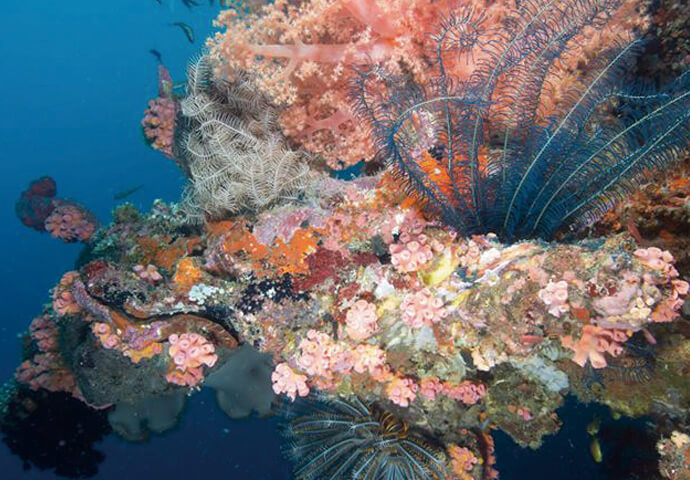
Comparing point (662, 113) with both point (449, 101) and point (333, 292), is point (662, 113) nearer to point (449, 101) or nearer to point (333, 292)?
point (449, 101)

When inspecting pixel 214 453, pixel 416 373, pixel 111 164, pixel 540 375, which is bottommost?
pixel 214 453

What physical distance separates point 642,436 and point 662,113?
547cm

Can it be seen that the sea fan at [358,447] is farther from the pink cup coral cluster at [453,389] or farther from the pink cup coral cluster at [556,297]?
the pink cup coral cluster at [556,297]

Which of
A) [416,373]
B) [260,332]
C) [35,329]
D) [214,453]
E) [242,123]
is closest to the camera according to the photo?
[416,373]

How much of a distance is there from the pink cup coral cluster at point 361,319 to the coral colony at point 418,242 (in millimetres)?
24

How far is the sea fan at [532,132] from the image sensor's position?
9.28ft

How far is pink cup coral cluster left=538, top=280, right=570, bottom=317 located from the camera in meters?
2.41

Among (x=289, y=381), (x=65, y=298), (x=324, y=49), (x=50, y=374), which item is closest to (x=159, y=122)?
(x=65, y=298)

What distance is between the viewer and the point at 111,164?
71000 mm

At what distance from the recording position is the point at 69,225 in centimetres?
729

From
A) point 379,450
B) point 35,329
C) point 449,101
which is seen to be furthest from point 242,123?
point 35,329

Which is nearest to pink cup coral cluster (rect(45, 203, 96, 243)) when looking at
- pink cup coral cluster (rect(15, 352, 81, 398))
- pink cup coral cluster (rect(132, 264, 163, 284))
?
pink cup coral cluster (rect(15, 352, 81, 398))

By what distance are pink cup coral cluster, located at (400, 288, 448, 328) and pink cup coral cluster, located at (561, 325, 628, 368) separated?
2.89ft

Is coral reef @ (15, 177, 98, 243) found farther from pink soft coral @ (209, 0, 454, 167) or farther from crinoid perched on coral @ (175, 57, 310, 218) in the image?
pink soft coral @ (209, 0, 454, 167)
